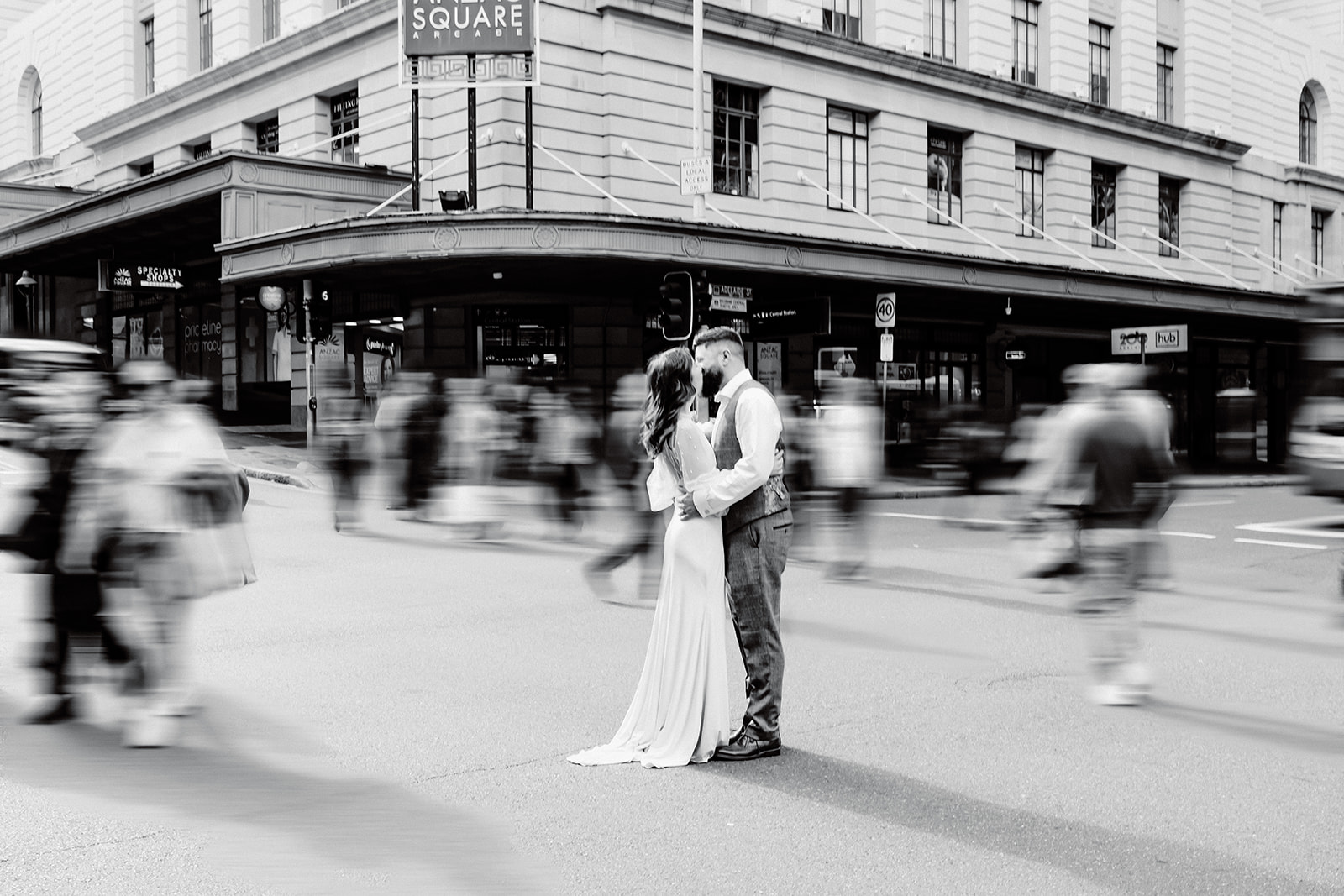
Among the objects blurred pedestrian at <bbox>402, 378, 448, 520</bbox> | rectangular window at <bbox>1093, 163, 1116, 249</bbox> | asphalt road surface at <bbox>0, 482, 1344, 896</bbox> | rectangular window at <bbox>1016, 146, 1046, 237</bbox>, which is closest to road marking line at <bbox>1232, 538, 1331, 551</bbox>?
asphalt road surface at <bbox>0, 482, 1344, 896</bbox>

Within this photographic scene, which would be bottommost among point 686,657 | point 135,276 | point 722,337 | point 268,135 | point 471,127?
point 686,657

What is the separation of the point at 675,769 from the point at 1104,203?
33103mm

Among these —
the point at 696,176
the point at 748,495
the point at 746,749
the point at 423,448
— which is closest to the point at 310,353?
the point at 696,176

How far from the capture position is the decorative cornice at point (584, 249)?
790 inches

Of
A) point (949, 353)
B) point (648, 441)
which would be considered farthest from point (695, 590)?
point (949, 353)

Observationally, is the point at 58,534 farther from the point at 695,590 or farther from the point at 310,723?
the point at 695,590

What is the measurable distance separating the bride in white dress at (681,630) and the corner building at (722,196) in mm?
14622

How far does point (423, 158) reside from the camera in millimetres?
25266

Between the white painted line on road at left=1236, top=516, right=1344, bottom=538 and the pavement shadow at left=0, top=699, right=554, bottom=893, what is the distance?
13401 millimetres

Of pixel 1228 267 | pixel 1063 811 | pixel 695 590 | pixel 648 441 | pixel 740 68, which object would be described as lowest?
pixel 1063 811

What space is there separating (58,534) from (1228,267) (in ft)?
126

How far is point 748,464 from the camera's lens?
5.41 meters

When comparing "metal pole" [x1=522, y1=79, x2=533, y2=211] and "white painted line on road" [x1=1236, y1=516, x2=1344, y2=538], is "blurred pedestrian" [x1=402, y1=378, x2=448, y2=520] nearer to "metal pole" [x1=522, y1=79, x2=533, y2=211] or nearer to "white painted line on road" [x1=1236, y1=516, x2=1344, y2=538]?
"metal pole" [x1=522, y1=79, x2=533, y2=211]

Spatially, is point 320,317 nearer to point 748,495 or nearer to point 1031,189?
point 748,495
